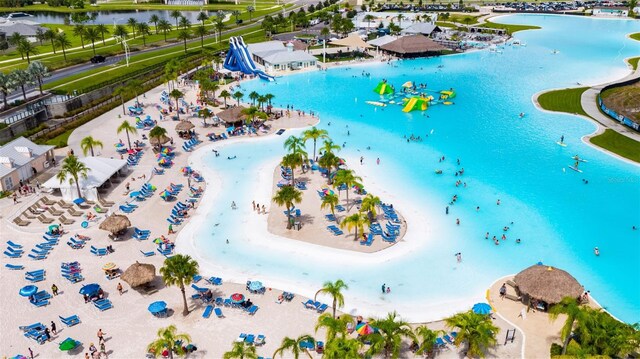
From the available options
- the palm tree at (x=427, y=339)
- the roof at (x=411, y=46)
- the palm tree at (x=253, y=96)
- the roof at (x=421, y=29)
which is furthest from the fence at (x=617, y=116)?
the roof at (x=421, y=29)

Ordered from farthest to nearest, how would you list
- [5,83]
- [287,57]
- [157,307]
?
[287,57] < [5,83] < [157,307]

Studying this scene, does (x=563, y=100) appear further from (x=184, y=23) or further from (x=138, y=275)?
(x=184, y=23)

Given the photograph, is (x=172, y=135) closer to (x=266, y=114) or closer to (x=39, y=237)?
(x=266, y=114)

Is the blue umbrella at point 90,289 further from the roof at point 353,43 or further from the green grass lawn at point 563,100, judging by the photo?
the roof at point 353,43

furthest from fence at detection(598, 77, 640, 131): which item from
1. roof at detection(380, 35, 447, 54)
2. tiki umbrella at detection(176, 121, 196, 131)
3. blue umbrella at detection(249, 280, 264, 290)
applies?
tiki umbrella at detection(176, 121, 196, 131)

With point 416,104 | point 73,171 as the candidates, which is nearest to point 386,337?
point 73,171

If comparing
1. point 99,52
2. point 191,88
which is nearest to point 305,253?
point 191,88
